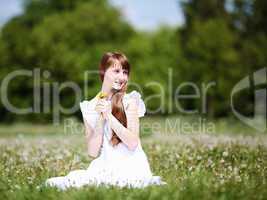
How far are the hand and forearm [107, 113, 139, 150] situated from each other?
0.14 feet

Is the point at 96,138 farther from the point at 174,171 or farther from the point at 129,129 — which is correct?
the point at 174,171

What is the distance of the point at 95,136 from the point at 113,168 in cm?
45

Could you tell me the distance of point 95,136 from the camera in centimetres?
773

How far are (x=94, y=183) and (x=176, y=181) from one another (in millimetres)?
1113

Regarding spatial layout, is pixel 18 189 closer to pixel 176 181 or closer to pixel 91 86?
pixel 176 181

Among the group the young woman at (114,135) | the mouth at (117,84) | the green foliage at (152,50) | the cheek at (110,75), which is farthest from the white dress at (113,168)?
the green foliage at (152,50)

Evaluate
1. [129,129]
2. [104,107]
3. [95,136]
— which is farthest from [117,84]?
[95,136]

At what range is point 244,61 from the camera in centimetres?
4203

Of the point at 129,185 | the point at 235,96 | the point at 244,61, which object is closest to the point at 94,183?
the point at 129,185

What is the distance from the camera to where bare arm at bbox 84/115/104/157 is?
766 cm

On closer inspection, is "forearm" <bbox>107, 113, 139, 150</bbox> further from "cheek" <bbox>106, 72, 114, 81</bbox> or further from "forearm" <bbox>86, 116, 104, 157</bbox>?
"cheek" <bbox>106, 72, 114, 81</bbox>

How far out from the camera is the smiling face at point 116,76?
7.55 meters

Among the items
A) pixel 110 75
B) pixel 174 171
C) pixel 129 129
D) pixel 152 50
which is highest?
pixel 152 50

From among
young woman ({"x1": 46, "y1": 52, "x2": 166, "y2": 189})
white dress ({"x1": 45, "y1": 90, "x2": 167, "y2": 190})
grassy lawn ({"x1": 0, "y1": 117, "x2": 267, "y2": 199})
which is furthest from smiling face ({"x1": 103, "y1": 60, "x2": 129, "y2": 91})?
grassy lawn ({"x1": 0, "y1": 117, "x2": 267, "y2": 199})
